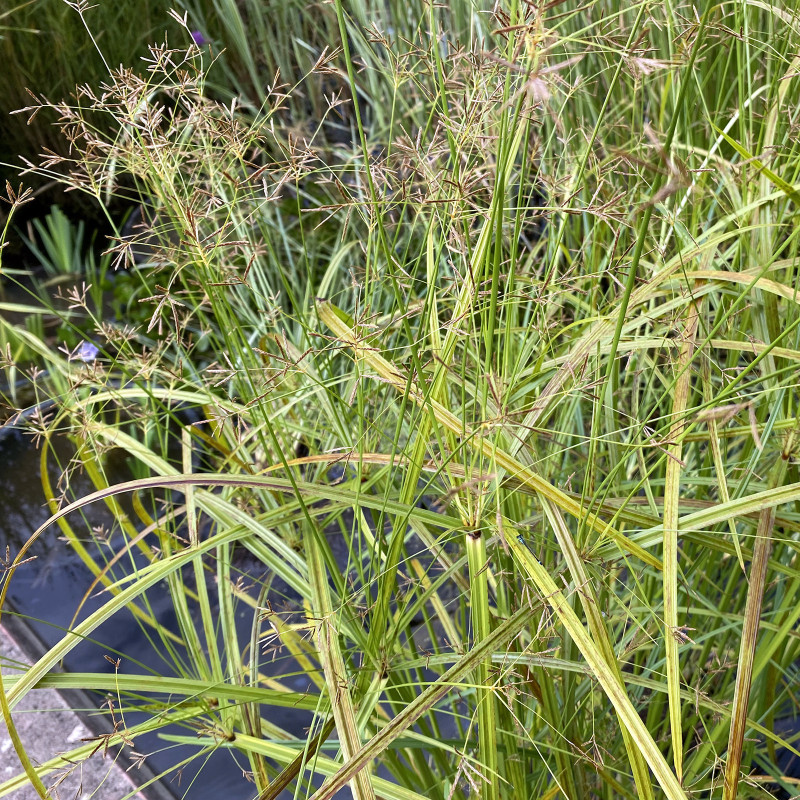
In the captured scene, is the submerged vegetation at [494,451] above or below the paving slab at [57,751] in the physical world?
above

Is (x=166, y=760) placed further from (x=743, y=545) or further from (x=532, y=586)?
(x=743, y=545)

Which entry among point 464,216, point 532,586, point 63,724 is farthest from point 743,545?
point 63,724

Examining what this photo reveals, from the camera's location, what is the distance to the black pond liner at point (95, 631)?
1235 millimetres

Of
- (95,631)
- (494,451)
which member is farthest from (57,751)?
(494,451)

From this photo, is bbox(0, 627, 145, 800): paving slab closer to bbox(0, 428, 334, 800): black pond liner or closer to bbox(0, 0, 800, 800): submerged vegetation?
bbox(0, 428, 334, 800): black pond liner

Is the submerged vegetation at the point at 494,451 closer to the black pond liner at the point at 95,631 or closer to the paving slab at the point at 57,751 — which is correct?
the black pond liner at the point at 95,631

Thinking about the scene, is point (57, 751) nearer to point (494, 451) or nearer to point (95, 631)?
point (95, 631)

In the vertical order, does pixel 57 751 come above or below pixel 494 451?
below

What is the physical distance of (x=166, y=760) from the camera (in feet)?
4.26

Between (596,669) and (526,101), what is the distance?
17.9 inches

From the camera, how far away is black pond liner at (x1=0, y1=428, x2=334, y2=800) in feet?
4.05

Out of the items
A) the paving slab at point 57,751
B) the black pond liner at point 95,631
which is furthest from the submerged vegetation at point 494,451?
the paving slab at point 57,751

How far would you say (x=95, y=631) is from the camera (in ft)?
5.01

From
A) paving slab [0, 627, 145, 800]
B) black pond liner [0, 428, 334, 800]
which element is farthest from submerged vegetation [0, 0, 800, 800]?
paving slab [0, 627, 145, 800]
